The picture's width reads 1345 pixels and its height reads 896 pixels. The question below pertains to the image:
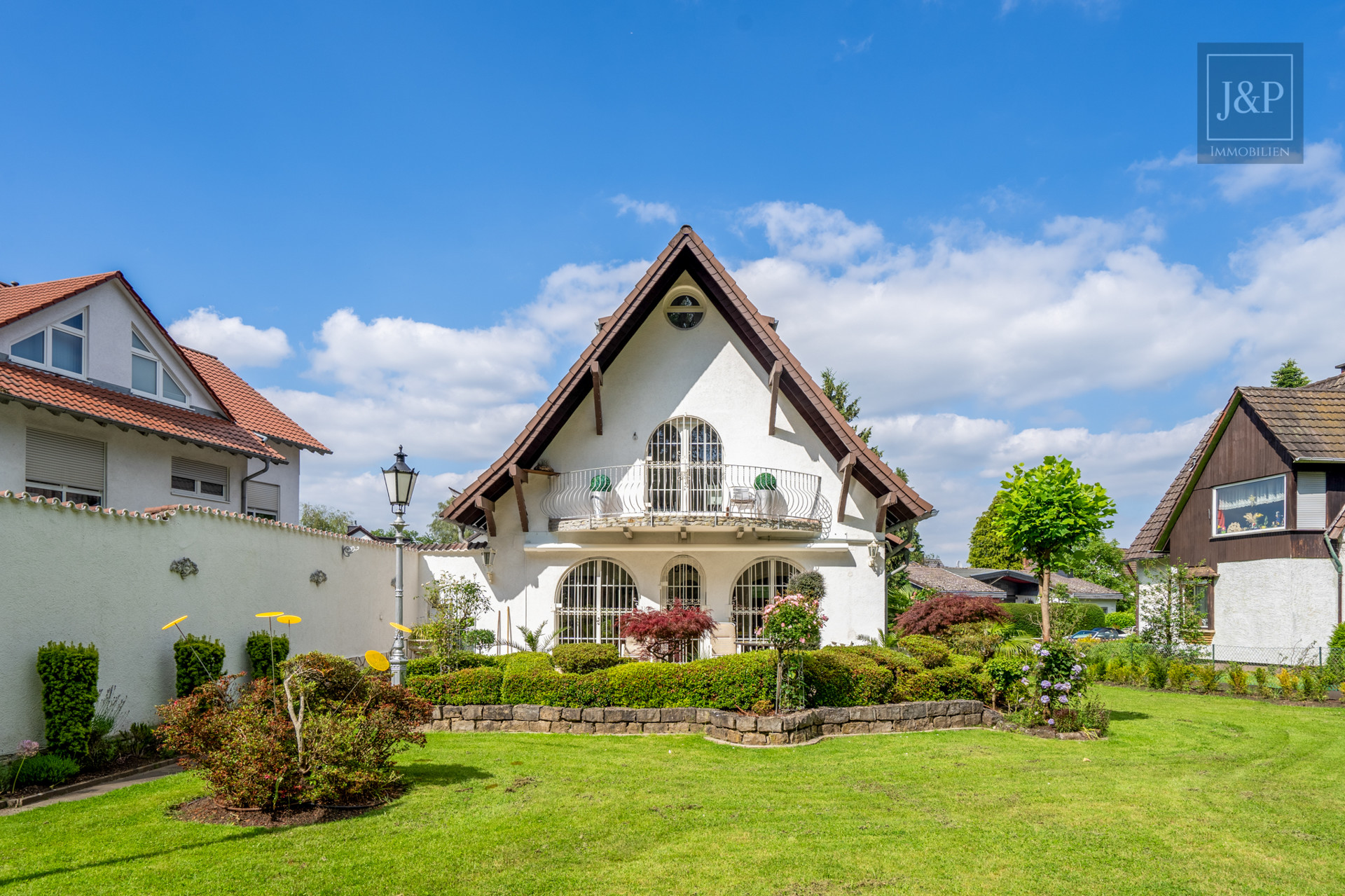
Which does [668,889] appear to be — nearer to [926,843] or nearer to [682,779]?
[926,843]

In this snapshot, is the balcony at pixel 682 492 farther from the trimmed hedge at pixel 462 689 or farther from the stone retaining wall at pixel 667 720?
the stone retaining wall at pixel 667 720

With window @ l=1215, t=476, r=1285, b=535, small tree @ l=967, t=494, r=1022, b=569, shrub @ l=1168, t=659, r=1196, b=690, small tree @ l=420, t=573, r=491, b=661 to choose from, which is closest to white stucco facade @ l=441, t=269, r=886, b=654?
small tree @ l=420, t=573, r=491, b=661

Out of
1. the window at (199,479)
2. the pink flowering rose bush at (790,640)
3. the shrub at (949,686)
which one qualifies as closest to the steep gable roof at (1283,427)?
the shrub at (949,686)

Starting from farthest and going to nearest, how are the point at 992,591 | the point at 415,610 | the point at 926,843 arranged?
the point at 992,591, the point at 415,610, the point at 926,843

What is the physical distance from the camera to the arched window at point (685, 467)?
1691 centimetres

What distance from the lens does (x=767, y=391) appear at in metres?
17.3

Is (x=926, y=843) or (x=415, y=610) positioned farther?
(x=415, y=610)

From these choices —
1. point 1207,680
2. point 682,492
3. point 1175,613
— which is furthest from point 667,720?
point 1175,613

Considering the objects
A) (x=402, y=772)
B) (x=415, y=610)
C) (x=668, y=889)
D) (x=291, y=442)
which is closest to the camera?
(x=668, y=889)

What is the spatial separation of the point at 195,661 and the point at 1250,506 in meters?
26.4

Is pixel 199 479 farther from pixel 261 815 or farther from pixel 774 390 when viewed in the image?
pixel 774 390

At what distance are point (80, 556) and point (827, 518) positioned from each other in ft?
41.8

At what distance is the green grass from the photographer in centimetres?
583

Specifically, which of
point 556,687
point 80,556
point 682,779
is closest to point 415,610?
point 556,687
